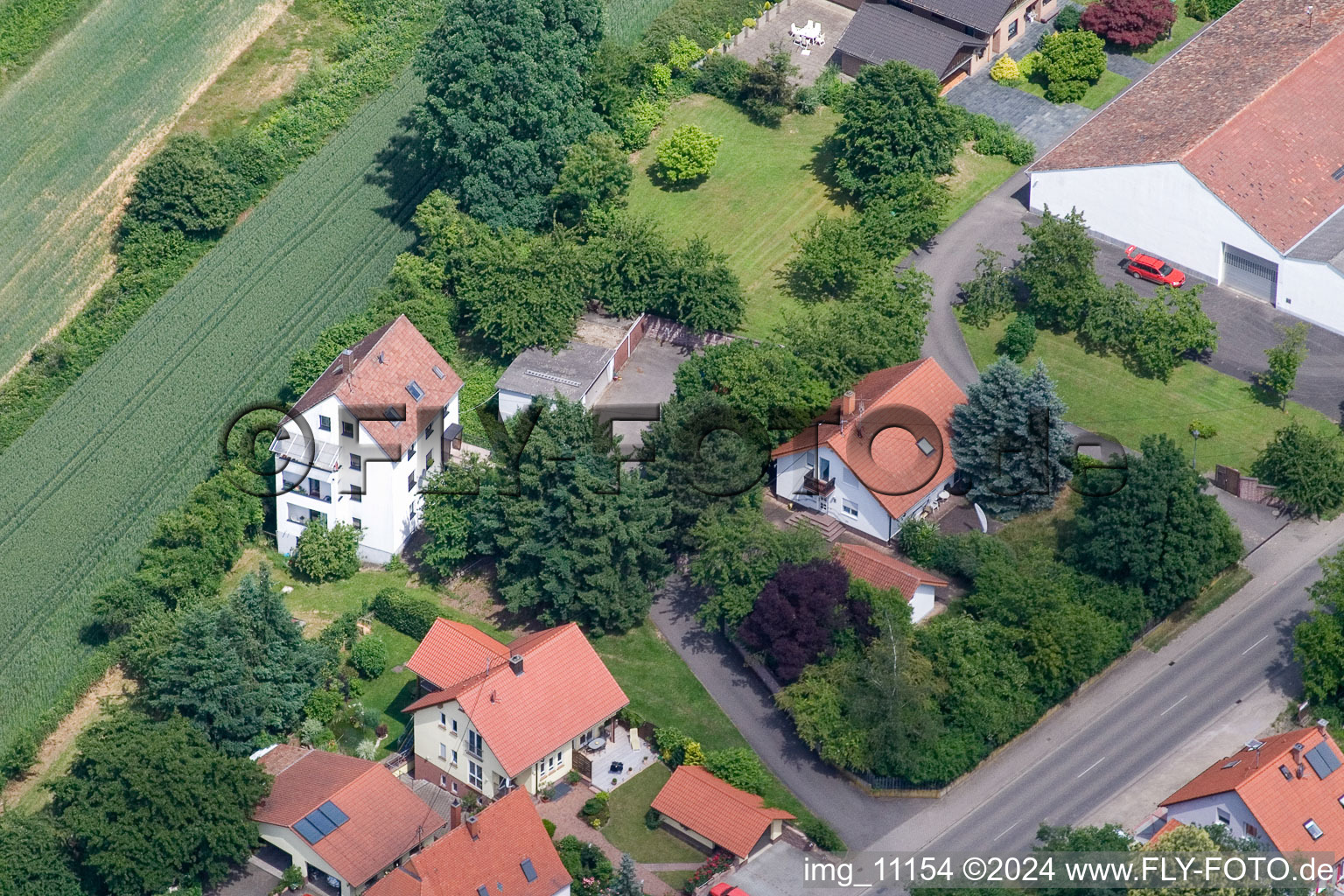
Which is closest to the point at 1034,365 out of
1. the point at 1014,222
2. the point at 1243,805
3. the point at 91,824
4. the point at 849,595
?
the point at 1014,222

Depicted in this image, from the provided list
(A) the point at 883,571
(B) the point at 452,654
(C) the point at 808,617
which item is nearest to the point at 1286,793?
(A) the point at 883,571

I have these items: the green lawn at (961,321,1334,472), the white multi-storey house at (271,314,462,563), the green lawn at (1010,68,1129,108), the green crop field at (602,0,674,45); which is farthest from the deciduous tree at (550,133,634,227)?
the green lawn at (1010,68,1129,108)

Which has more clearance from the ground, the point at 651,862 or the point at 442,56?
the point at 442,56

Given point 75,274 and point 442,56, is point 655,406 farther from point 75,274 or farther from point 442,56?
point 75,274

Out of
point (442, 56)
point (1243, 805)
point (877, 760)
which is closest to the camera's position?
point (1243, 805)

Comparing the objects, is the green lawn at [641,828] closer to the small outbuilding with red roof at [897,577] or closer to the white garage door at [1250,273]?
the small outbuilding with red roof at [897,577]

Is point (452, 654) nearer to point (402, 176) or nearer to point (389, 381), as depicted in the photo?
point (389, 381)

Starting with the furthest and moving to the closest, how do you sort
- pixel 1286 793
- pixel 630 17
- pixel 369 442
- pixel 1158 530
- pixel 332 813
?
pixel 630 17 → pixel 369 442 → pixel 1158 530 → pixel 332 813 → pixel 1286 793
